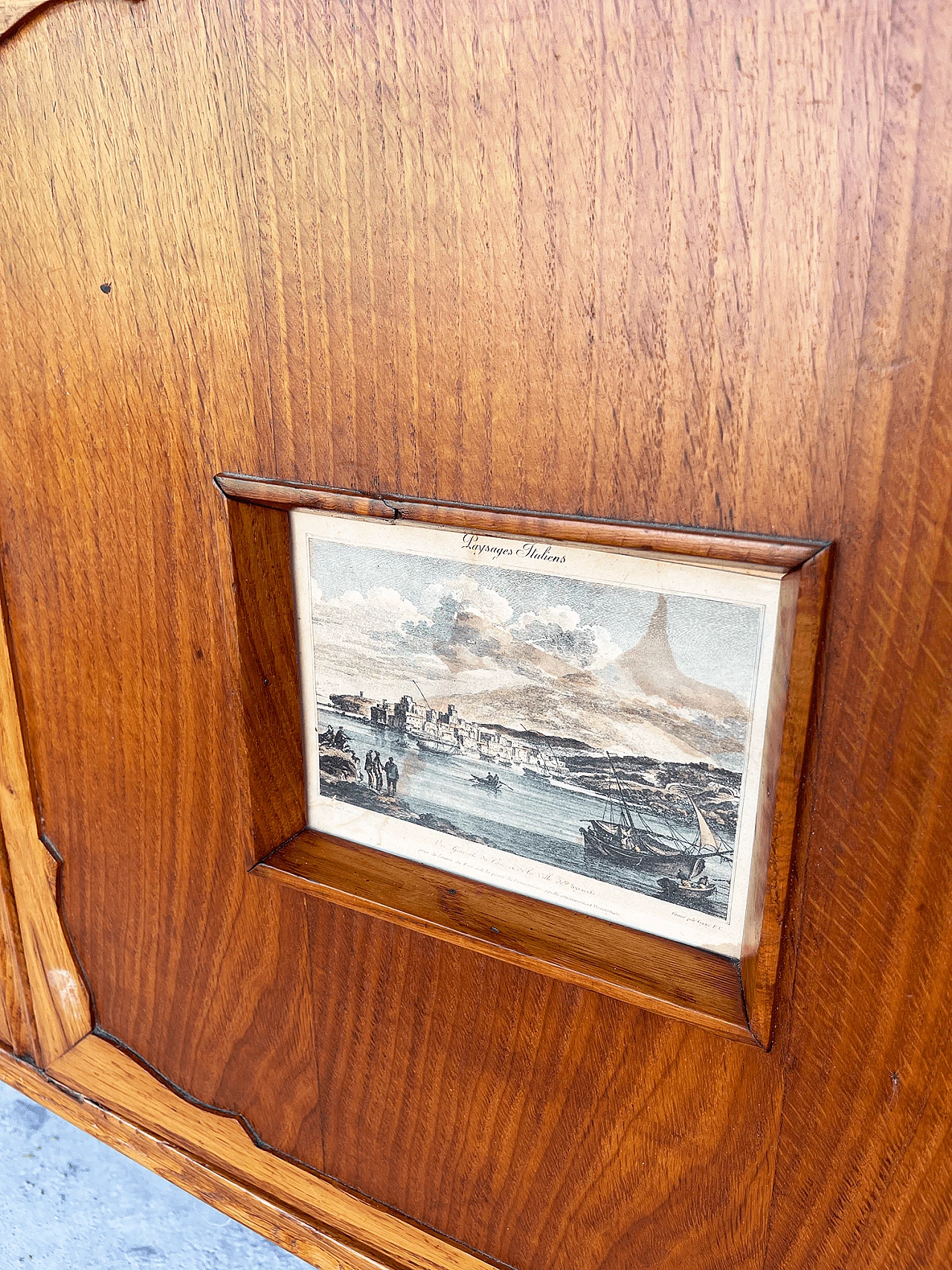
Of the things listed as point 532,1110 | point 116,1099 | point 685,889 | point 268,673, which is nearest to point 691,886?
point 685,889

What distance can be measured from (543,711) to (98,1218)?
2.80 feet

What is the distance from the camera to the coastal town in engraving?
0.59m

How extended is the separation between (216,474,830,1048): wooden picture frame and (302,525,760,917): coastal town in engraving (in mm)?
38

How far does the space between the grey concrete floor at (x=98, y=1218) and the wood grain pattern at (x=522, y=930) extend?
1.61ft

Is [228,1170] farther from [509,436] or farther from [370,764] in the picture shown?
[509,436]

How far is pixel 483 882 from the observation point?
722 millimetres

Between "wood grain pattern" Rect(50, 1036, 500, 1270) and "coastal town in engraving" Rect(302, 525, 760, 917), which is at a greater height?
"coastal town in engraving" Rect(302, 525, 760, 917)

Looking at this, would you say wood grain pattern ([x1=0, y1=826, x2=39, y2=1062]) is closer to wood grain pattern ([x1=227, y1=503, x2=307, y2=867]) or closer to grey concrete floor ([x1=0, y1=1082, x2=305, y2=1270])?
grey concrete floor ([x1=0, y1=1082, x2=305, y2=1270])

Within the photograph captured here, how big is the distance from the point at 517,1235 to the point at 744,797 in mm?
492

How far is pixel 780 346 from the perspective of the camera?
480 mm

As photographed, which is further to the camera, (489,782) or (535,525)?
(489,782)

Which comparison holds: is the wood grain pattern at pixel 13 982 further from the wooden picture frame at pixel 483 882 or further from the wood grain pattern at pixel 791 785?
the wood grain pattern at pixel 791 785

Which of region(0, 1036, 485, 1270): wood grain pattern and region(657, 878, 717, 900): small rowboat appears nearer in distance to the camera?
region(657, 878, 717, 900): small rowboat

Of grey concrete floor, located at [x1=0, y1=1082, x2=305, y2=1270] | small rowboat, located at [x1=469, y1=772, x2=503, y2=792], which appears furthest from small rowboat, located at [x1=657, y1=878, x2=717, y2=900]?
grey concrete floor, located at [x1=0, y1=1082, x2=305, y2=1270]
